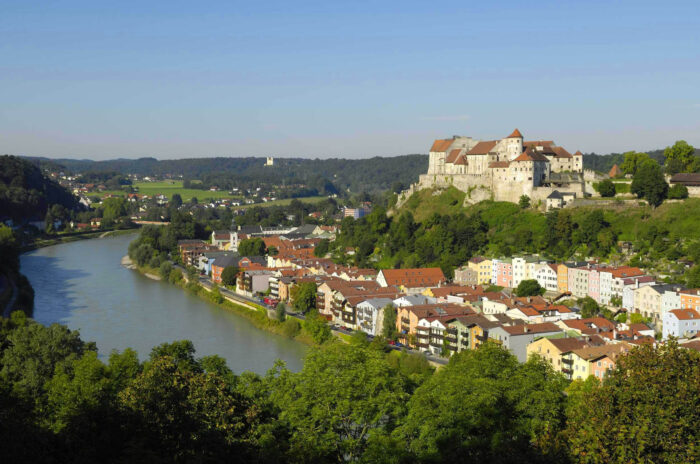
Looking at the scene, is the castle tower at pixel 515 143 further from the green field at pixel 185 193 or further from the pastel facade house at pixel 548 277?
the green field at pixel 185 193

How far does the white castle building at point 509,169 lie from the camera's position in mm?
23250

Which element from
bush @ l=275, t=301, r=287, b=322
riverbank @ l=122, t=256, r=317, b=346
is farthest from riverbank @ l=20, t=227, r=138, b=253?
bush @ l=275, t=301, r=287, b=322

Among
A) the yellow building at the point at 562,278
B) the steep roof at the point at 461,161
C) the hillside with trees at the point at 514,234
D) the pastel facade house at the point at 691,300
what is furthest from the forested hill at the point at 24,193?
the pastel facade house at the point at 691,300

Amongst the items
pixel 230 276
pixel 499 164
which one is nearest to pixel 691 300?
pixel 499 164

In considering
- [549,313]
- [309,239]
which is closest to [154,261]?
[309,239]

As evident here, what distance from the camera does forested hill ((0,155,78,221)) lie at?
39719 millimetres

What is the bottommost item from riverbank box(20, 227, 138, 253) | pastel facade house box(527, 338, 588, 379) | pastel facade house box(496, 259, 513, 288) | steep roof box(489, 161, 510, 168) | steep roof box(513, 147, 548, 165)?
Result: riverbank box(20, 227, 138, 253)

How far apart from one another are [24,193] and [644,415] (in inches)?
1583

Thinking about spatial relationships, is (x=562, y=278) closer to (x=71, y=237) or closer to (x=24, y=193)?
(x=71, y=237)

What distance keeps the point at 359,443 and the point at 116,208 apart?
4421 cm

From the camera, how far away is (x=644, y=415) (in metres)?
6.56

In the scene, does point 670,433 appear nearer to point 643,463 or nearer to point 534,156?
point 643,463

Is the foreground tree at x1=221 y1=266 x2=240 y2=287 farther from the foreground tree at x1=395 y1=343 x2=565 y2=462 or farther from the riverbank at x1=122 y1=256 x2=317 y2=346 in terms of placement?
the foreground tree at x1=395 y1=343 x2=565 y2=462

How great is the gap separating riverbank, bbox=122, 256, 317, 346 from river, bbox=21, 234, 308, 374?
0.61 ft
